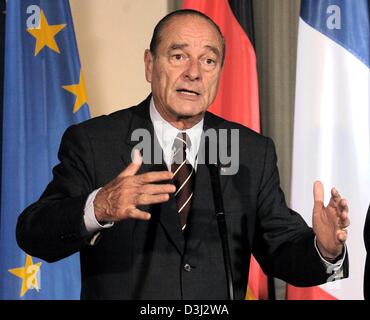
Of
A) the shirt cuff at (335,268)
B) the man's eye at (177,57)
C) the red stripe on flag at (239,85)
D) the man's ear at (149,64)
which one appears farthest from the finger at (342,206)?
the red stripe on flag at (239,85)

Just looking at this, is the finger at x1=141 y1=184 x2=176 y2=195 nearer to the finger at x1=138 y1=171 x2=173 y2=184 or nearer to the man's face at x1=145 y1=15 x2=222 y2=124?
the finger at x1=138 y1=171 x2=173 y2=184

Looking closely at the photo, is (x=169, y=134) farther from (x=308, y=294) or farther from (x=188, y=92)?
(x=308, y=294)

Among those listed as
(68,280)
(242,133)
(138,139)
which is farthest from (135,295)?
(68,280)

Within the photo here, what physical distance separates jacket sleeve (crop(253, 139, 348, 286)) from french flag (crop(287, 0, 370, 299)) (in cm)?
122

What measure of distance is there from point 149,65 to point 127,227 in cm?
67

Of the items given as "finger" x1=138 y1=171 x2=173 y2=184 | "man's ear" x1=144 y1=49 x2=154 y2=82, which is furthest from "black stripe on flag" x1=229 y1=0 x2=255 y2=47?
"finger" x1=138 y1=171 x2=173 y2=184

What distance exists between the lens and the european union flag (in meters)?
3.38

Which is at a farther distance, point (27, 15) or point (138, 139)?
point (27, 15)

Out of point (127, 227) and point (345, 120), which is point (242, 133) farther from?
point (345, 120)

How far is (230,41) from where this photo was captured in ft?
12.2

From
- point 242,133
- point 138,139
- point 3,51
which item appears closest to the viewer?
point 138,139

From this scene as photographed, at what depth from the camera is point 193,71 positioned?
218 centimetres

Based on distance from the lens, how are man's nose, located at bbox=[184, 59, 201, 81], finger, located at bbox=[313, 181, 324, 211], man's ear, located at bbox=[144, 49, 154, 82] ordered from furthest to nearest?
man's ear, located at bbox=[144, 49, 154, 82]
man's nose, located at bbox=[184, 59, 201, 81]
finger, located at bbox=[313, 181, 324, 211]

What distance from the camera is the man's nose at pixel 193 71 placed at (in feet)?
7.13
